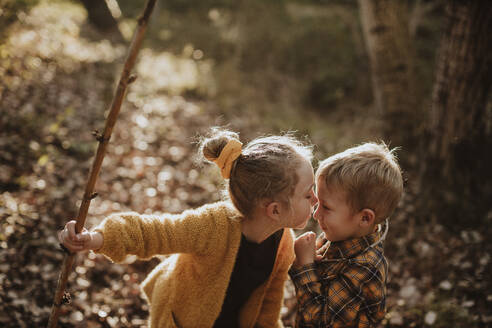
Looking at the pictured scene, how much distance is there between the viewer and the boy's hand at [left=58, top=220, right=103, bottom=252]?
1654 mm

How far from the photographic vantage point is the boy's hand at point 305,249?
2.11 meters

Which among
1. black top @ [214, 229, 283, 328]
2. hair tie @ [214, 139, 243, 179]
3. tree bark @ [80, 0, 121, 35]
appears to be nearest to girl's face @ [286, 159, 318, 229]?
black top @ [214, 229, 283, 328]

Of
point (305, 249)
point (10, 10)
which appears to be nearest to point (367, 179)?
point (305, 249)

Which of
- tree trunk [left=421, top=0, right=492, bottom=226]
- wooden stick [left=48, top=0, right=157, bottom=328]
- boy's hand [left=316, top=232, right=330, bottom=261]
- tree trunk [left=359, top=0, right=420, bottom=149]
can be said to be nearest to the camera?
wooden stick [left=48, top=0, right=157, bottom=328]

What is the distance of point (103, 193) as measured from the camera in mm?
4477

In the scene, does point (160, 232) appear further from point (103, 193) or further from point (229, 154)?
point (103, 193)

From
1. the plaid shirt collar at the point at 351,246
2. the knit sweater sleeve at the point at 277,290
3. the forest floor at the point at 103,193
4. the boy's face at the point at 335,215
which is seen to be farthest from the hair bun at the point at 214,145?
the plaid shirt collar at the point at 351,246

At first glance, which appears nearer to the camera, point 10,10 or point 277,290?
point 277,290

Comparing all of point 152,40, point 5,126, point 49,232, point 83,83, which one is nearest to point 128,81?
point 49,232

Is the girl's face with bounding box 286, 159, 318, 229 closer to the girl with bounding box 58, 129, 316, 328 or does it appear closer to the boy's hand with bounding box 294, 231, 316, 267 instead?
the girl with bounding box 58, 129, 316, 328

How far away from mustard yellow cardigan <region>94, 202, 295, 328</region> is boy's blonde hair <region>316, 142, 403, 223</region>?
1.63 feet

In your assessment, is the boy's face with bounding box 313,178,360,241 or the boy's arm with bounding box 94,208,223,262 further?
the boy's face with bounding box 313,178,360,241

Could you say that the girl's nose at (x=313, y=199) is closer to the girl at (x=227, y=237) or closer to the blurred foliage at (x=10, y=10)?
the girl at (x=227, y=237)

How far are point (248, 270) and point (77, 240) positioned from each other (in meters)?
0.99
